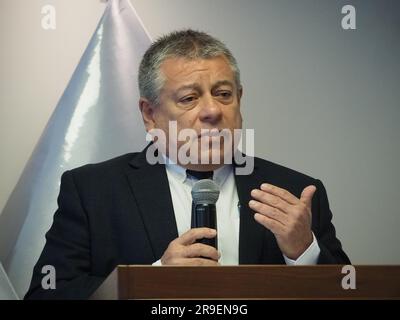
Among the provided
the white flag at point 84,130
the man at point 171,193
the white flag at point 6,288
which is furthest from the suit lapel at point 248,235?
the white flag at point 6,288

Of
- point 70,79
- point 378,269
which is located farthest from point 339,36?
point 378,269

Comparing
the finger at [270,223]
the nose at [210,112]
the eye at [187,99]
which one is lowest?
the finger at [270,223]

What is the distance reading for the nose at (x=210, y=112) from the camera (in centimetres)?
229

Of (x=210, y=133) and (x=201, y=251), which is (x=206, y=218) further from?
(x=210, y=133)

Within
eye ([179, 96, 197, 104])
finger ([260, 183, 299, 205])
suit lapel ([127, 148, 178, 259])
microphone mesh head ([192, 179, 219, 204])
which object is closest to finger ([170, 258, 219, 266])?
microphone mesh head ([192, 179, 219, 204])

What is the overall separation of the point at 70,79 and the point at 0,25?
278 millimetres

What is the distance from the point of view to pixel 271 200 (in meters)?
1.89

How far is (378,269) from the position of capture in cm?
163

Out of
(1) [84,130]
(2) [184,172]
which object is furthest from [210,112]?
(1) [84,130]

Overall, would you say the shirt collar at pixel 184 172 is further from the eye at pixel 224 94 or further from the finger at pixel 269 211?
the finger at pixel 269 211

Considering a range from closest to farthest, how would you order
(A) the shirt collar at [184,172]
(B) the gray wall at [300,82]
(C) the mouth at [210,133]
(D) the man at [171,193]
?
1. (D) the man at [171,193]
2. (C) the mouth at [210,133]
3. (A) the shirt collar at [184,172]
4. (B) the gray wall at [300,82]

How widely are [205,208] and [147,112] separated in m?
0.75

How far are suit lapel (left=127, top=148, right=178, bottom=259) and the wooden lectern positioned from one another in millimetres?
547
